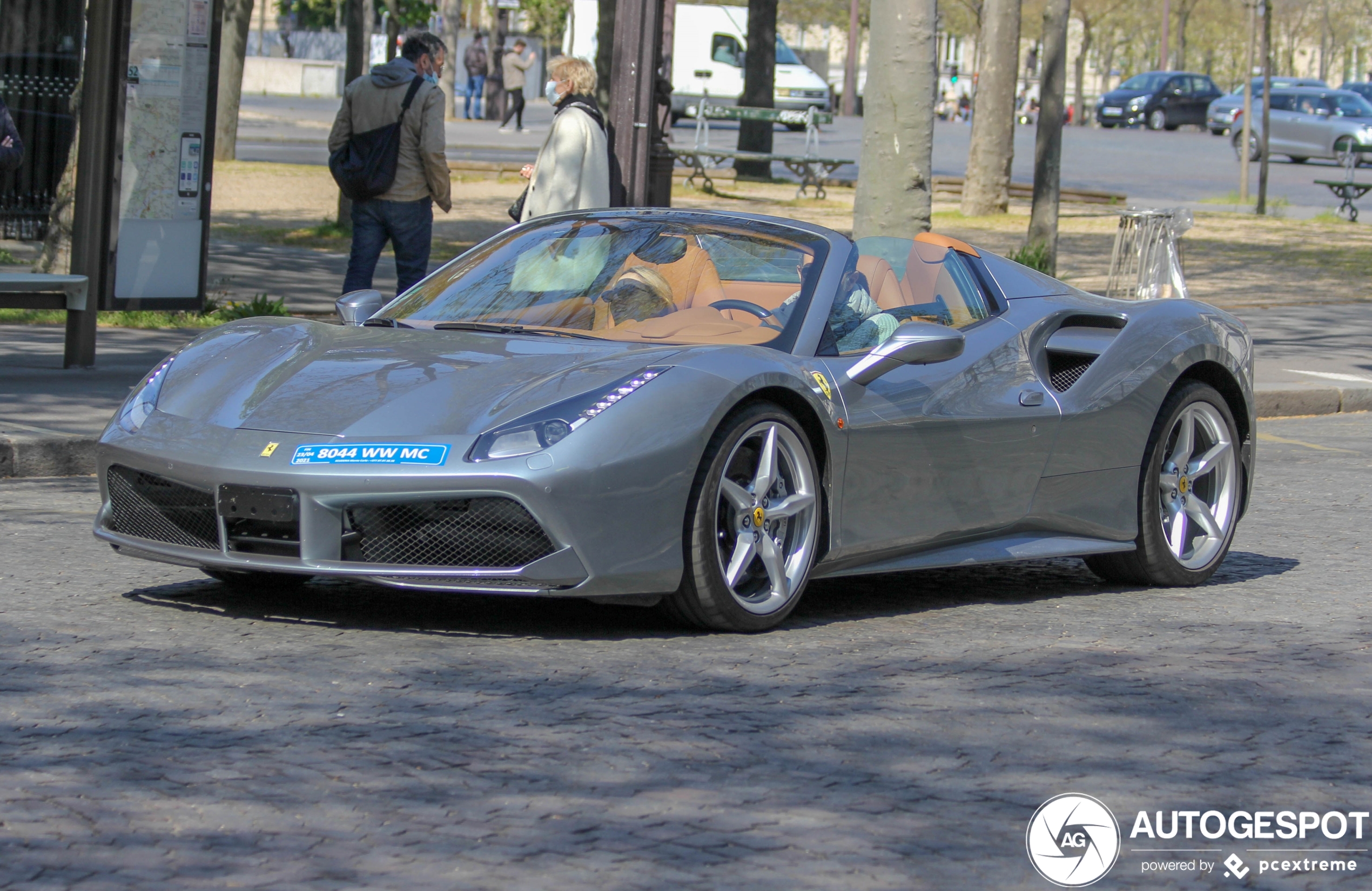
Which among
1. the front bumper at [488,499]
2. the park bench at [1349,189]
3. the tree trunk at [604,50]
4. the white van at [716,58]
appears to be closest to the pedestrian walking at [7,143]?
the front bumper at [488,499]

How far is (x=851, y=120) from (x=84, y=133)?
49749mm

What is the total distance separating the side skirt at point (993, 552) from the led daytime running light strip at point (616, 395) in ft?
2.85

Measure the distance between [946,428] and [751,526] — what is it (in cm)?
91

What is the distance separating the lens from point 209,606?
548 cm

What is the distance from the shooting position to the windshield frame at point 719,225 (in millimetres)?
5699

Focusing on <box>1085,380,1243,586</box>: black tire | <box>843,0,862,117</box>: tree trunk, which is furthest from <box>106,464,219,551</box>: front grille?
<box>843,0,862,117</box>: tree trunk

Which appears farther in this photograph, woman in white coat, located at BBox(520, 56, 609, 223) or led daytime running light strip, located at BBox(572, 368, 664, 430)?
woman in white coat, located at BBox(520, 56, 609, 223)

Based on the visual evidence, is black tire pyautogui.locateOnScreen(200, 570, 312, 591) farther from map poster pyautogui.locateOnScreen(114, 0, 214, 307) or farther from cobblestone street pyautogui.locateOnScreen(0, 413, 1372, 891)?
map poster pyautogui.locateOnScreen(114, 0, 214, 307)

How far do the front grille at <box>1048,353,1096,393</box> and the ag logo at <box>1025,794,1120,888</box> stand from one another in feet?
8.83

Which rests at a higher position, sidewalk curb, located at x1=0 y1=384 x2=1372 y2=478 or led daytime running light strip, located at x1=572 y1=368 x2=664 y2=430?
led daytime running light strip, located at x1=572 y1=368 x2=664 y2=430

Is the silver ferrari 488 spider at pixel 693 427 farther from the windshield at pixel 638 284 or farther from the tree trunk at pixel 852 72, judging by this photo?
the tree trunk at pixel 852 72

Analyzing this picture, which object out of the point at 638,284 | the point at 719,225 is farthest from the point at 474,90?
the point at 638,284

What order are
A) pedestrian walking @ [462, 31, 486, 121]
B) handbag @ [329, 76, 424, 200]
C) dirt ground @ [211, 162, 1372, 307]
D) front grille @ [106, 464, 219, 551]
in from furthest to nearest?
1. pedestrian walking @ [462, 31, 486, 121]
2. dirt ground @ [211, 162, 1372, 307]
3. handbag @ [329, 76, 424, 200]
4. front grille @ [106, 464, 219, 551]

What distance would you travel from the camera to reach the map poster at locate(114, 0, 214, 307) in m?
11.3
